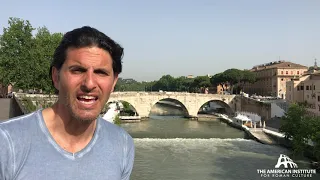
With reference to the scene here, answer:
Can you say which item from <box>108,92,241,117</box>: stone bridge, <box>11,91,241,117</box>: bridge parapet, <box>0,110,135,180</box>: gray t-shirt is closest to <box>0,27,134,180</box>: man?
<box>0,110,135,180</box>: gray t-shirt

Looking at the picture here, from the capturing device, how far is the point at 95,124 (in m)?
1.38

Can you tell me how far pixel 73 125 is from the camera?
4.16 feet

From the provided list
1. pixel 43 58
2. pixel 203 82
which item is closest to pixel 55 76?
pixel 43 58

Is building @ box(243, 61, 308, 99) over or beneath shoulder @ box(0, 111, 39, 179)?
over

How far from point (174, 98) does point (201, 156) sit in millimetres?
22365

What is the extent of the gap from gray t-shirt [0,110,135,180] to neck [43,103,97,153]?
2 cm

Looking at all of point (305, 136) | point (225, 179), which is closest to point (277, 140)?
point (305, 136)

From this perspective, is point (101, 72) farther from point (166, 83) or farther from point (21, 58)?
point (166, 83)

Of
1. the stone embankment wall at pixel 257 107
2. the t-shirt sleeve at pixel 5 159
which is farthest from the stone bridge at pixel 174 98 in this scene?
A: the t-shirt sleeve at pixel 5 159

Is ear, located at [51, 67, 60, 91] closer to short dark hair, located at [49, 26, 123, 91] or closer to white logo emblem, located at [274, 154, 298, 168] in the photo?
short dark hair, located at [49, 26, 123, 91]

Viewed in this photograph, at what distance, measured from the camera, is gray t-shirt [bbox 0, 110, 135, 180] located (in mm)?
1102

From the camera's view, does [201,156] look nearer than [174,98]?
Yes

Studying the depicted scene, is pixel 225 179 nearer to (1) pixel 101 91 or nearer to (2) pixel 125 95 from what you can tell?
(1) pixel 101 91

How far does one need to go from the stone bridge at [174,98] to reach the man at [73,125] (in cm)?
3473
